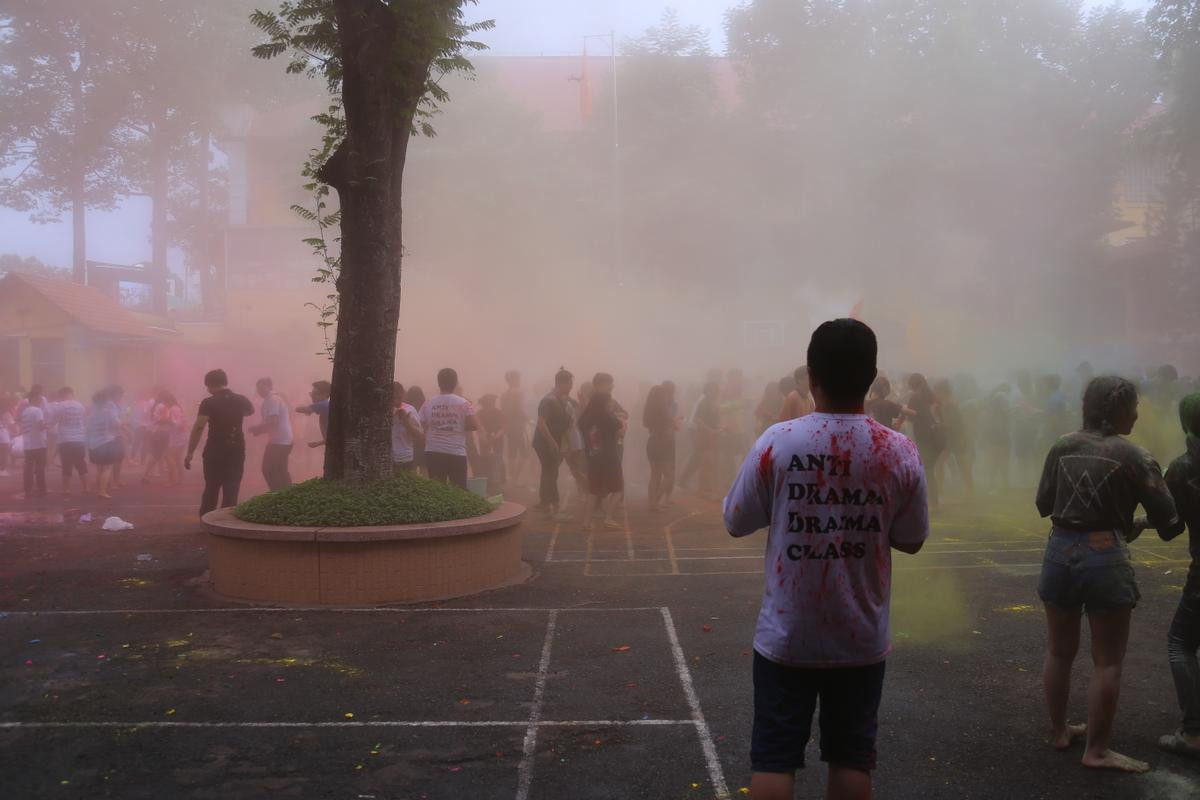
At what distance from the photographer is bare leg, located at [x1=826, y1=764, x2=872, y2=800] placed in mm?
2525

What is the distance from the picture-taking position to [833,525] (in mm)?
2516

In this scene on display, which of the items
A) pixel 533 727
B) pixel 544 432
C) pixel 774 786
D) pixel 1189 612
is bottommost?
pixel 533 727

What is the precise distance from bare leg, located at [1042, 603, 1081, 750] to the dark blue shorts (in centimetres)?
167

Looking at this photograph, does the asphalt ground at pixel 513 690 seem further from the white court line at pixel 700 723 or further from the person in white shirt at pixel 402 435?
the person in white shirt at pixel 402 435

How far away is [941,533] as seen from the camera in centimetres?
960

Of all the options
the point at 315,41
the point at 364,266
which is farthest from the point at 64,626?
the point at 315,41

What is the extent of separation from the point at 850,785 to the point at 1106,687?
1.74m

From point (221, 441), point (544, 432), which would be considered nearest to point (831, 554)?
point (221, 441)

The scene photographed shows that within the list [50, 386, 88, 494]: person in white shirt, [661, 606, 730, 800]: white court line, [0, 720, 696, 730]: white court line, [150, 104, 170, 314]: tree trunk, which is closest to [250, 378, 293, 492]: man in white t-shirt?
[50, 386, 88, 494]: person in white shirt

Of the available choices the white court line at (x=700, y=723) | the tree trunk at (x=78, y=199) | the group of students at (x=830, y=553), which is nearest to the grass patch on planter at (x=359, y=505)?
the white court line at (x=700, y=723)

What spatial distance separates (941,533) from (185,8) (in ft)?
101

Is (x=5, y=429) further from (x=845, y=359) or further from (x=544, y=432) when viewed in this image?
(x=845, y=359)

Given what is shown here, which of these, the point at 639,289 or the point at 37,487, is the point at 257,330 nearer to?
the point at 639,289

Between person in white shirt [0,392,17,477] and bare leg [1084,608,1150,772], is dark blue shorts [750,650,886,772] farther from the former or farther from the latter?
person in white shirt [0,392,17,477]
